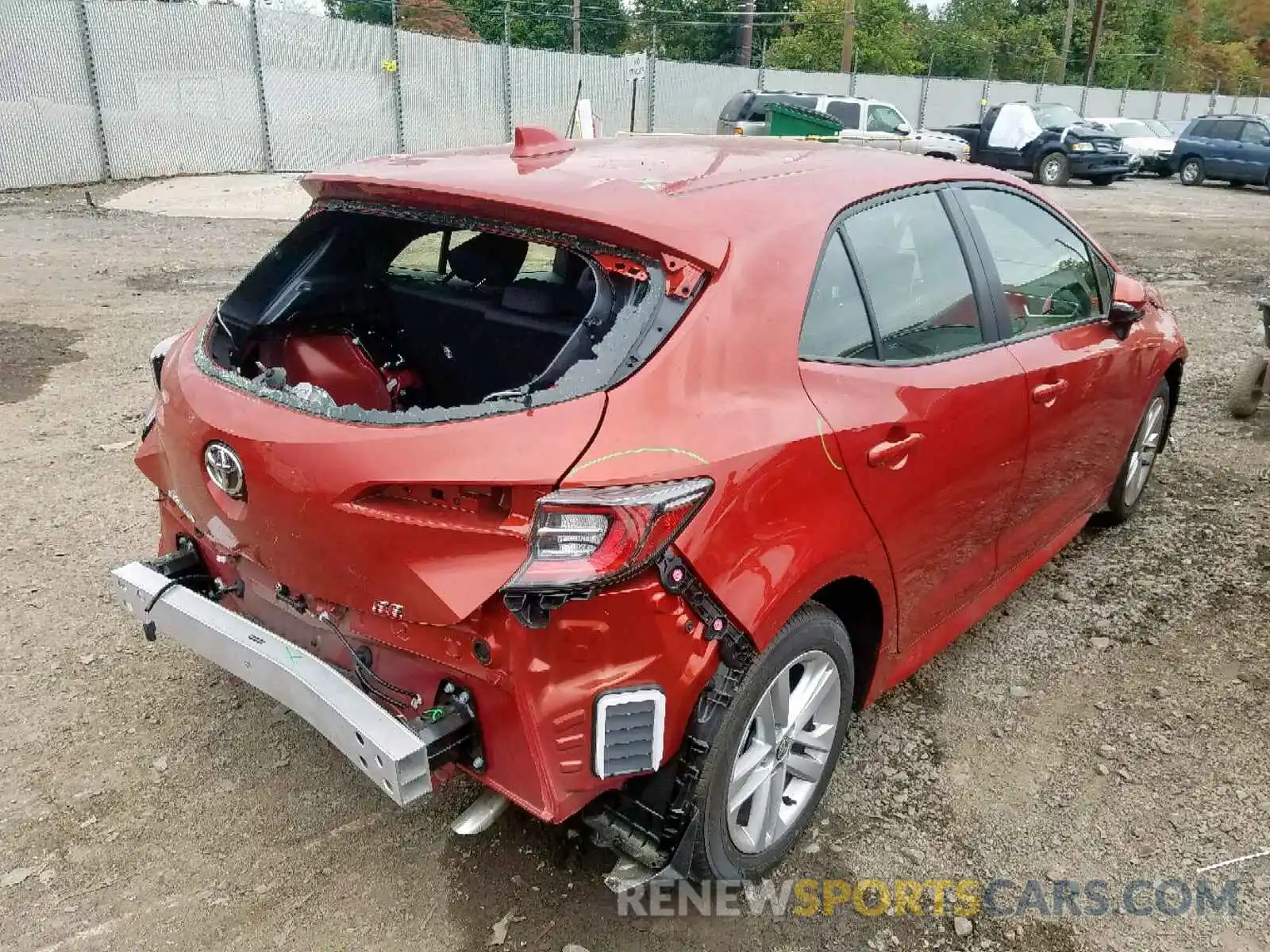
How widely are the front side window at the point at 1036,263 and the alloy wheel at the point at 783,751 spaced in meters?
1.38

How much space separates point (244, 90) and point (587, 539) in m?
19.2

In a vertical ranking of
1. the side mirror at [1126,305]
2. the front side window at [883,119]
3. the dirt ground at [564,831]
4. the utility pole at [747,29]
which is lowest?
the dirt ground at [564,831]

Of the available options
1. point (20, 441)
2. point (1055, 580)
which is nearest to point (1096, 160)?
point (1055, 580)

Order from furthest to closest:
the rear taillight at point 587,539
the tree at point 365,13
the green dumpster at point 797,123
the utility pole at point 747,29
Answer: the tree at point 365,13
the utility pole at point 747,29
the green dumpster at point 797,123
the rear taillight at point 587,539

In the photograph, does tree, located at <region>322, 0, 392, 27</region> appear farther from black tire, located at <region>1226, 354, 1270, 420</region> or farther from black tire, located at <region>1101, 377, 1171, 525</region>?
black tire, located at <region>1101, 377, 1171, 525</region>

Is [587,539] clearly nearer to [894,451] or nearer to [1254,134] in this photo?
[894,451]

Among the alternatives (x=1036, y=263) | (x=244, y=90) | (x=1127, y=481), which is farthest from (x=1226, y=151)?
(x=1036, y=263)

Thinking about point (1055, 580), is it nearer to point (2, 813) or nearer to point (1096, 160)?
point (2, 813)

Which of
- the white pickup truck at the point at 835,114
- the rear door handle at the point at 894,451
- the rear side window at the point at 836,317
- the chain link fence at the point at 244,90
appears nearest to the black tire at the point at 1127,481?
the rear door handle at the point at 894,451

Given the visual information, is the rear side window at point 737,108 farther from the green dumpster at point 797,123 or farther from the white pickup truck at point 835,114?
the green dumpster at point 797,123

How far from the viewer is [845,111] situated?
2103cm

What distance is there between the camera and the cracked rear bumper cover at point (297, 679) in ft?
6.63

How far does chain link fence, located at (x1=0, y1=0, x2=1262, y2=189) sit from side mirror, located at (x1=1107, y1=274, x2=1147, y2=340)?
29.1 ft

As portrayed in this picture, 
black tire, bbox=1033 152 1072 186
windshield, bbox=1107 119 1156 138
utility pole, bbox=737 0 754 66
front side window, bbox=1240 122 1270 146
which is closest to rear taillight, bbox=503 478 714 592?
black tire, bbox=1033 152 1072 186
